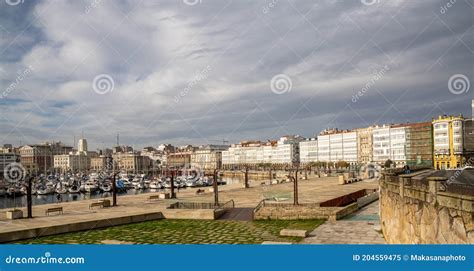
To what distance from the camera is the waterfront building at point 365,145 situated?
131875 millimetres

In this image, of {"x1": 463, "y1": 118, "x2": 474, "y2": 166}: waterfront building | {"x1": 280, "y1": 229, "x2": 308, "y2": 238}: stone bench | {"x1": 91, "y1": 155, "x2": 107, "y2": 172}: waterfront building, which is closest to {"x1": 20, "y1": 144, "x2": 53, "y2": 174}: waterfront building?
{"x1": 91, "y1": 155, "x2": 107, "y2": 172}: waterfront building

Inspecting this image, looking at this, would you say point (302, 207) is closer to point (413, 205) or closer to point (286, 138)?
point (413, 205)

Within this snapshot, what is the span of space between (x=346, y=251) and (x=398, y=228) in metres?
2.93

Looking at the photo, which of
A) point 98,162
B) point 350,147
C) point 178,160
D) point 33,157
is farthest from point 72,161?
point 350,147

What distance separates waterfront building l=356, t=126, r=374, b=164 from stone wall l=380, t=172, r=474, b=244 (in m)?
125

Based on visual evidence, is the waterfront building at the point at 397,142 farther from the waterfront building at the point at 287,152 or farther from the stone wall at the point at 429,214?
the stone wall at the point at 429,214

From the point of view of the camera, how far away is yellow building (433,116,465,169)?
8306 centimetres

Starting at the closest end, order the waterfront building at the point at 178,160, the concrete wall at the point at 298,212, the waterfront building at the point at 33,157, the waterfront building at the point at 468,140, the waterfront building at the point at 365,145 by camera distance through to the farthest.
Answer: the concrete wall at the point at 298,212 → the waterfront building at the point at 468,140 → the waterfront building at the point at 33,157 → the waterfront building at the point at 365,145 → the waterfront building at the point at 178,160

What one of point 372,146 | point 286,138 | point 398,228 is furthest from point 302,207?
point 286,138

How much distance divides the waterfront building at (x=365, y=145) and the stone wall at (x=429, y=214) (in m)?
125

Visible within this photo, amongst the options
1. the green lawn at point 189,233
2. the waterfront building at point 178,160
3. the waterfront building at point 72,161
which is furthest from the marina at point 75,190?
the waterfront building at point 178,160

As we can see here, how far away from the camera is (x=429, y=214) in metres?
7.42

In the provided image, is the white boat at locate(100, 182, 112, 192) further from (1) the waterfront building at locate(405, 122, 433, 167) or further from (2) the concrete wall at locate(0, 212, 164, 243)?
(1) the waterfront building at locate(405, 122, 433, 167)

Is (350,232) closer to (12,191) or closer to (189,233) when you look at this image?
(189,233)
